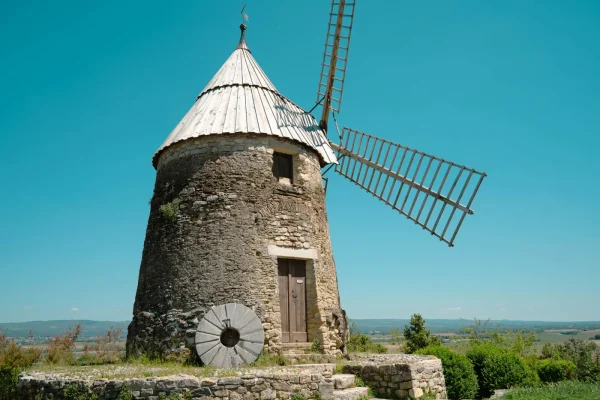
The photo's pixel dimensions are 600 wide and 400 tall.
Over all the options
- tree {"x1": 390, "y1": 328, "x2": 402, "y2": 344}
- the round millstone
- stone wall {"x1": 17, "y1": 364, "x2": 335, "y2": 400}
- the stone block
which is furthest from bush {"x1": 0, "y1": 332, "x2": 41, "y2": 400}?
tree {"x1": 390, "y1": 328, "x2": 402, "y2": 344}

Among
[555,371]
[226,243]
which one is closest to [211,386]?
[226,243]

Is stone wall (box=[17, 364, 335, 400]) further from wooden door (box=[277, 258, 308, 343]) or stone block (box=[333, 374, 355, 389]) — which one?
wooden door (box=[277, 258, 308, 343])

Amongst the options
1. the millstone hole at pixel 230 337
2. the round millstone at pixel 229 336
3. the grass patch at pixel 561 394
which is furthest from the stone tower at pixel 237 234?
the grass patch at pixel 561 394

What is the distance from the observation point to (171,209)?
418 inches

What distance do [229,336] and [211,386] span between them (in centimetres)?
201

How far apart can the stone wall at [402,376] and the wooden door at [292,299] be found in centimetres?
148

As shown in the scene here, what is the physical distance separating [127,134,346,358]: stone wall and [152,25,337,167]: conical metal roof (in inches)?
10.4

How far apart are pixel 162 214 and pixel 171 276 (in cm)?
162

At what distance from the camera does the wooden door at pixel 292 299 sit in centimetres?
1045

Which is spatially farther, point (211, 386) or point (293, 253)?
point (293, 253)

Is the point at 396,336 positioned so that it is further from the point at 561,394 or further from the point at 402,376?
the point at 402,376

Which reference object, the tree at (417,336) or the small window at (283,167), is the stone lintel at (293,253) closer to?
the small window at (283,167)

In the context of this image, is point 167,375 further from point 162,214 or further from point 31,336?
point 31,336

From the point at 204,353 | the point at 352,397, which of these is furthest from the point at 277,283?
the point at 352,397
